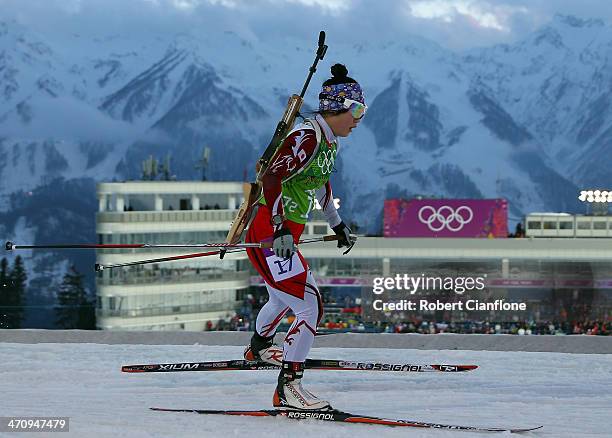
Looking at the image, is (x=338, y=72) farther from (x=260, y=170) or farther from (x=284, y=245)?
(x=284, y=245)

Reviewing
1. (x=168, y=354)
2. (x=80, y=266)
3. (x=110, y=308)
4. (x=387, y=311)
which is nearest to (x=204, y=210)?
(x=110, y=308)

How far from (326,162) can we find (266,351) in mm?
1500

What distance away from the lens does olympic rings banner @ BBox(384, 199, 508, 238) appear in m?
68.8

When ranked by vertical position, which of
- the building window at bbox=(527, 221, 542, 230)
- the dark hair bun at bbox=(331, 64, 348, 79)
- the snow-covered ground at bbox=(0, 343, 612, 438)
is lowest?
the building window at bbox=(527, 221, 542, 230)

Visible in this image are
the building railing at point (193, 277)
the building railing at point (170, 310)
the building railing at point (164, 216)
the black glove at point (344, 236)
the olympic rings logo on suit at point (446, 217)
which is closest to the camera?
the black glove at point (344, 236)

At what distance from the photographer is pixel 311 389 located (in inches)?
296

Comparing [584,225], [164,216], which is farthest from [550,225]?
[164,216]

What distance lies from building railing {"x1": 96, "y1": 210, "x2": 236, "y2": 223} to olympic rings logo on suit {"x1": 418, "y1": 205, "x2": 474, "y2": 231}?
14.3 meters

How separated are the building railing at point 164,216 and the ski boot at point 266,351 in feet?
201

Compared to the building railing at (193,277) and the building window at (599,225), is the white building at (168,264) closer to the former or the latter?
the building railing at (193,277)

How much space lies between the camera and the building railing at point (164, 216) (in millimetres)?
67625

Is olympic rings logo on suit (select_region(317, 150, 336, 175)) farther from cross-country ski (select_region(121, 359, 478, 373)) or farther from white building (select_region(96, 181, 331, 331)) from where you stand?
white building (select_region(96, 181, 331, 331))

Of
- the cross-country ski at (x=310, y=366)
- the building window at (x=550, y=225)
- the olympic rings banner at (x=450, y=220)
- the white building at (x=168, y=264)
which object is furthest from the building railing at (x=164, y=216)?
the cross-country ski at (x=310, y=366)

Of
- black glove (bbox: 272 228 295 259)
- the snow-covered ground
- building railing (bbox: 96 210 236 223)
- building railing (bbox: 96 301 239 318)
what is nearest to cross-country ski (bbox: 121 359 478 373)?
the snow-covered ground
